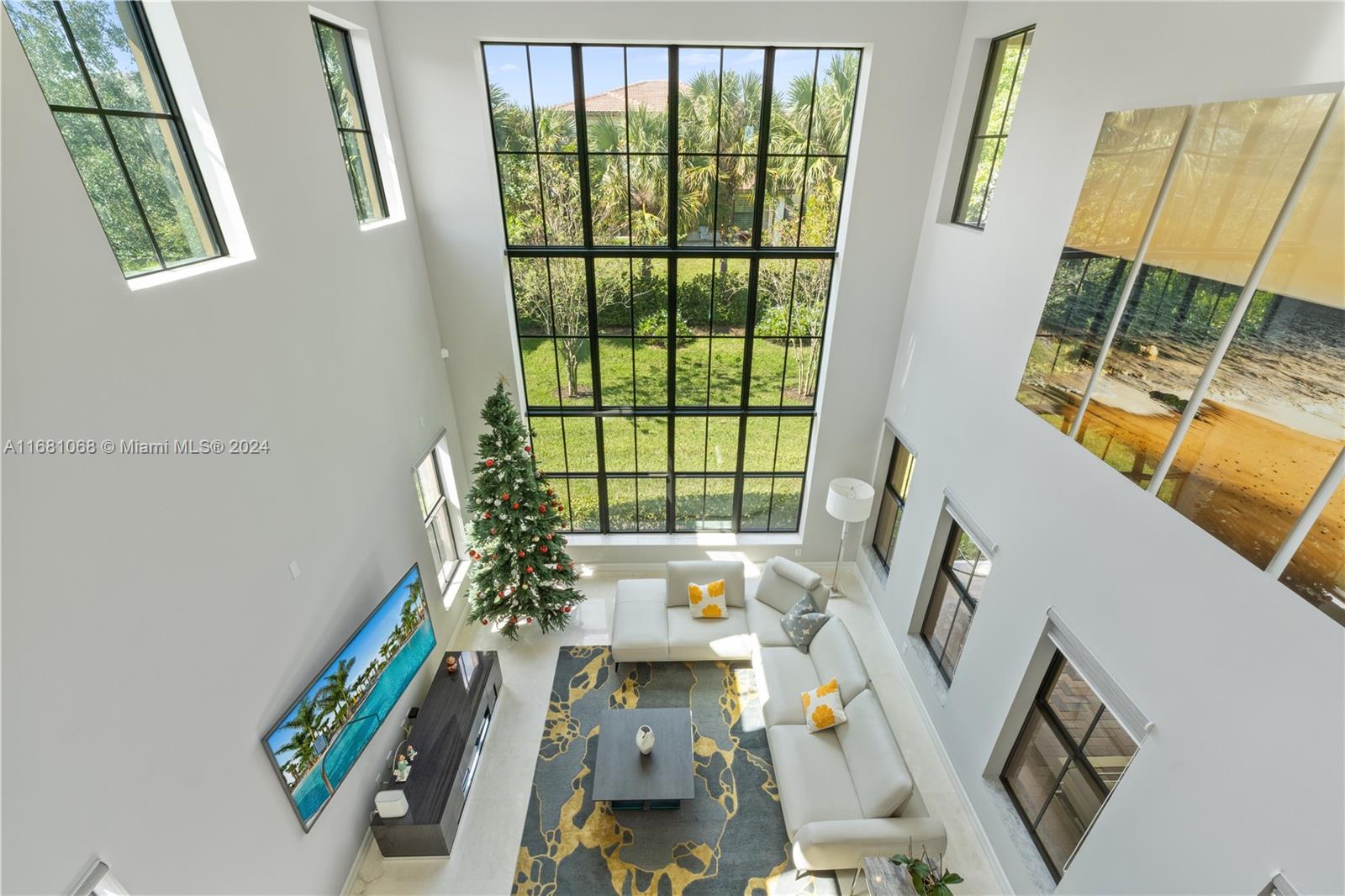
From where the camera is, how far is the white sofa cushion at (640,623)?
609 cm

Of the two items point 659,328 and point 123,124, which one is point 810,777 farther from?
point 123,124

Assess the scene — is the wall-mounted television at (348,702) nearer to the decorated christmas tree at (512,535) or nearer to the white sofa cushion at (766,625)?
the decorated christmas tree at (512,535)

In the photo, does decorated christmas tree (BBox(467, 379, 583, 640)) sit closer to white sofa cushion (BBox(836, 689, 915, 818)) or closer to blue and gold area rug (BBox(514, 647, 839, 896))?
blue and gold area rug (BBox(514, 647, 839, 896))

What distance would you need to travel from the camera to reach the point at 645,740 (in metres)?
4.85

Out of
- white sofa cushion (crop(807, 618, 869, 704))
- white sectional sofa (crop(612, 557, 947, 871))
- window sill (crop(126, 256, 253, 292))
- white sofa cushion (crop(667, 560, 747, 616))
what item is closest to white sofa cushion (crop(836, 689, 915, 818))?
white sectional sofa (crop(612, 557, 947, 871))

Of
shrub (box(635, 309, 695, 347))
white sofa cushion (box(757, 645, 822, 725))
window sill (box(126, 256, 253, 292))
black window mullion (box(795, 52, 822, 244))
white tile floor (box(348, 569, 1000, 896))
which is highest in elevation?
black window mullion (box(795, 52, 822, 244))

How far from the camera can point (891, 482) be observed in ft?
22.4

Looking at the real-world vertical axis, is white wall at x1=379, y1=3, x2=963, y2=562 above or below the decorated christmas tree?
above

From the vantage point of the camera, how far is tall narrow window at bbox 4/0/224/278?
8.23 ft

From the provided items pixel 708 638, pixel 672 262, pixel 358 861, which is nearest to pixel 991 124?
pixel 672 262

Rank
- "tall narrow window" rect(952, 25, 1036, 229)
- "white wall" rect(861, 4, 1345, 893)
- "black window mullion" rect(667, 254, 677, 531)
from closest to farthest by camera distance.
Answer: "white wall" rect(861, 4, 1345, 893) < "tall narrow window" rect(952, 25, 1036, 229) < "black window mullion" rect(667, 254, 677, 531)

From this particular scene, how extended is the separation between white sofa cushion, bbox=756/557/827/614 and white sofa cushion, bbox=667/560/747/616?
0.89 feet

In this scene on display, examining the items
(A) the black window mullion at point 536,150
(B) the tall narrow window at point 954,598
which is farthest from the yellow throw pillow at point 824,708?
(A) the black window mullion at point 536,150

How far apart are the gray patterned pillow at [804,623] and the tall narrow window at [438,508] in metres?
3.76
